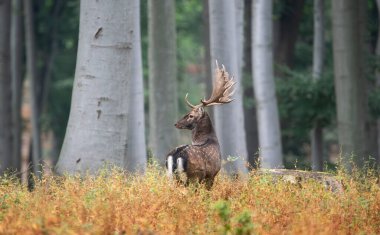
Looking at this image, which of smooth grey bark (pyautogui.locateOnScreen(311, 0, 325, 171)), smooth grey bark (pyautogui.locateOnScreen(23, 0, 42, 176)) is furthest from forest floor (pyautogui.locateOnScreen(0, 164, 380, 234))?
smooth grey bark (pyautogui.locateOnScreen(23, 0, 42, 176))

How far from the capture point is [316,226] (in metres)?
8.79

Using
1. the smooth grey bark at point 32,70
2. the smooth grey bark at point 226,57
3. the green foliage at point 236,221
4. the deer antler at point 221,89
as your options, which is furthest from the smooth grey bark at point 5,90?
the green foliage at point 236,221

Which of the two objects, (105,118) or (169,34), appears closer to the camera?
(105,118)

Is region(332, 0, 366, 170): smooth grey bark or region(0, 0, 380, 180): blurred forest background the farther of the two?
region(0, 0, 380, 180): blurred forest background

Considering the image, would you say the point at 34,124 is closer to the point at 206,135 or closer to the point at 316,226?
the point at 206,135

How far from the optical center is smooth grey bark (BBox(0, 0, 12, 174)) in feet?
80.0

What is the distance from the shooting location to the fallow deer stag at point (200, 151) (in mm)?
11500

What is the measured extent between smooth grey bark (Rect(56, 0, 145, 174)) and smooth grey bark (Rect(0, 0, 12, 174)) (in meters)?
12.1

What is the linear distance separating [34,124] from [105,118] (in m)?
17.3

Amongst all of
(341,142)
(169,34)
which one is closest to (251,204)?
(341,142)

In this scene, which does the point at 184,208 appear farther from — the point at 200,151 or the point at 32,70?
the point at 32,70

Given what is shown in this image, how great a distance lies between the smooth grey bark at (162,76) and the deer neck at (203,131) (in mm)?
6045

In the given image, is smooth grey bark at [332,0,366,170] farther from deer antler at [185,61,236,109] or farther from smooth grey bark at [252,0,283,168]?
deer antler at [185,61,236,109]

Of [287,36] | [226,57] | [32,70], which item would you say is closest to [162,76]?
[226,57]
